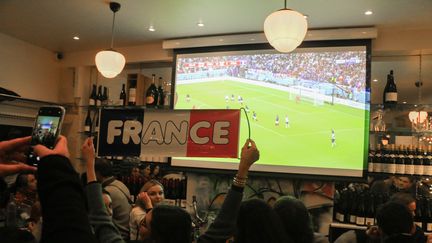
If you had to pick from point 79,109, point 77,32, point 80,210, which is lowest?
point 80,210

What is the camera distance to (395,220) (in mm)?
2191

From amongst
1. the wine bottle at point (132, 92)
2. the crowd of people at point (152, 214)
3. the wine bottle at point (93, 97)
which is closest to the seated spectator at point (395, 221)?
the crowd of people at point (152, 214)

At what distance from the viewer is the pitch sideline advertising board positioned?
2.50 meters

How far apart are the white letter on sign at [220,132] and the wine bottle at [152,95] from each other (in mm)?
2857

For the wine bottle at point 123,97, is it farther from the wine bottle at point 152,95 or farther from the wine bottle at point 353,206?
the wine bottle at point 353,206

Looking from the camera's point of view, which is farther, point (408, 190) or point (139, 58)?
point (139, 58)

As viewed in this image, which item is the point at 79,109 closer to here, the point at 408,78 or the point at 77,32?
the point at 77,32

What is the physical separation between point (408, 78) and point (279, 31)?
248 cm

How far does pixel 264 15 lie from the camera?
408cm

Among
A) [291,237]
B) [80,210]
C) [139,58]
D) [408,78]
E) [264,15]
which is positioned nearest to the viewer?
[80,210]

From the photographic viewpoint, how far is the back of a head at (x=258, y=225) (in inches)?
53.8

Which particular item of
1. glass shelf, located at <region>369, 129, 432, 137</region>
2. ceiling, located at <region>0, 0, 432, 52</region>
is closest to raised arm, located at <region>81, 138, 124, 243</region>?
ceiling, located at <region>0, 0, 432, 52</region>

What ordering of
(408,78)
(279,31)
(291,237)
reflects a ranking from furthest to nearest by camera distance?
1. (408,78)
2. (279,31)
3. (291,237)

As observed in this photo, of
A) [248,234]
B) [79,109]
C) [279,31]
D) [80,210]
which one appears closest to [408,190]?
[279,31]
